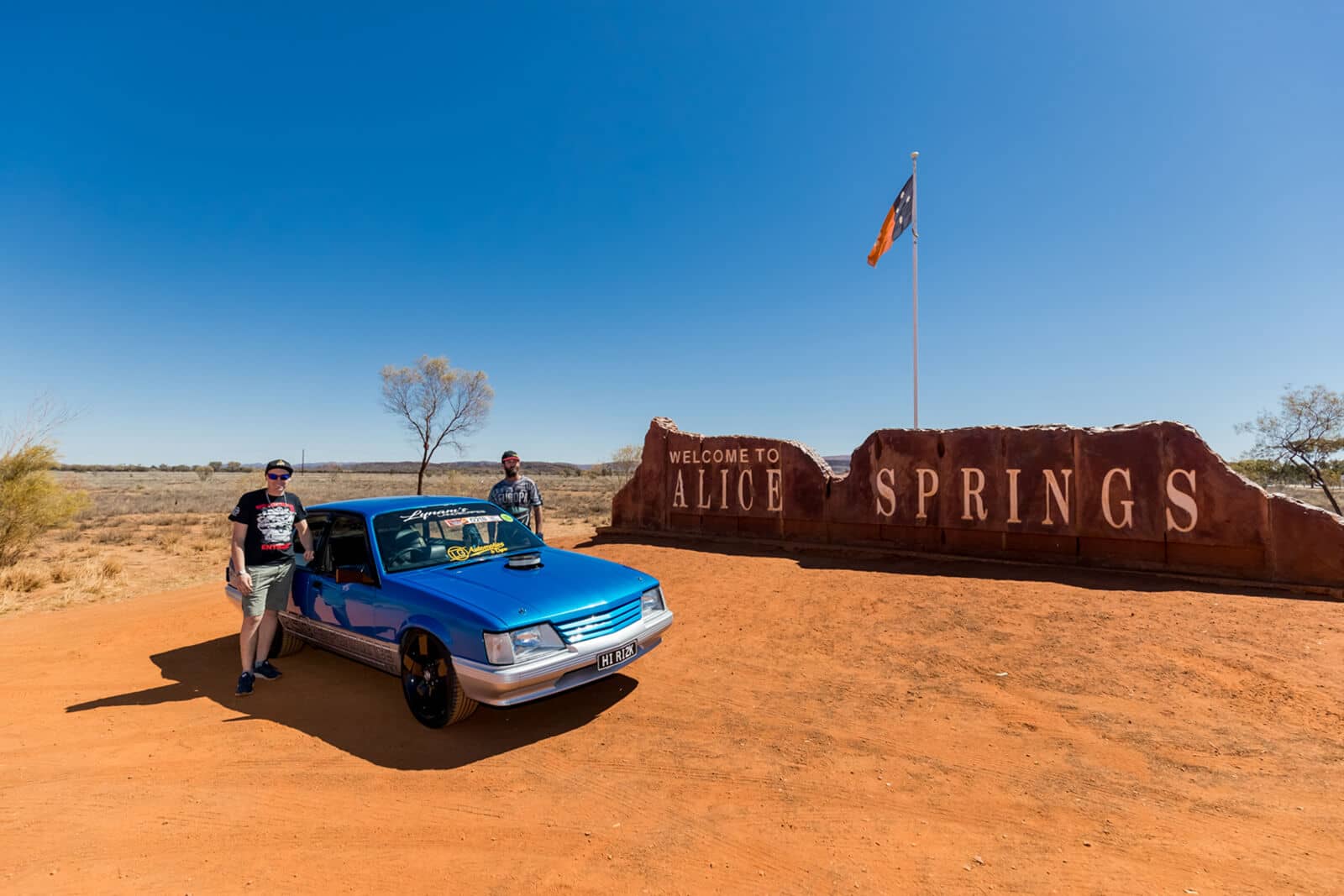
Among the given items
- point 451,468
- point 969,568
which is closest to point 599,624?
point 969,568

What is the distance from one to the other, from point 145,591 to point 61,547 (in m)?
7.10

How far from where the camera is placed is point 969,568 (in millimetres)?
9375

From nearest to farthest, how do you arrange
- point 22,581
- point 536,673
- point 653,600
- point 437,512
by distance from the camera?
1. point 536,673
2. point 653,600
3. point 437,512
4. point 22,581

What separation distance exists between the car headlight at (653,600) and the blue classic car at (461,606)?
1 centimetres

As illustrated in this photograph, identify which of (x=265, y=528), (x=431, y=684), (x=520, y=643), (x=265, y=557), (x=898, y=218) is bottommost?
(x=431, y=684)

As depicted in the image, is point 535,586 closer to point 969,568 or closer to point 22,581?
point 969,568

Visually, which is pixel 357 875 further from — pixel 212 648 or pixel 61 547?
pixel 61 547

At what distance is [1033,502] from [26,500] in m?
18.6

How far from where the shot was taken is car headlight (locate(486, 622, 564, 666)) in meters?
4.05

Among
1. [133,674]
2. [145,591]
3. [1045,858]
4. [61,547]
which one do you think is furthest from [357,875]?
[61,547]

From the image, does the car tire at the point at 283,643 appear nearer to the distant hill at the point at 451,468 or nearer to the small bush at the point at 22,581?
the small bush at the point at 22,581

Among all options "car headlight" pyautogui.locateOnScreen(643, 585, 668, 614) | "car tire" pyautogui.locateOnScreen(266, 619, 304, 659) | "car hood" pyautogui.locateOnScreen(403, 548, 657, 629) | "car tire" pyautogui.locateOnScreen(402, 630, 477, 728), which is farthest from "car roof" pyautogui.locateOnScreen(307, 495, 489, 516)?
"car headlight" pyautogui.locateOnScreen(643, 585, 668, 614)

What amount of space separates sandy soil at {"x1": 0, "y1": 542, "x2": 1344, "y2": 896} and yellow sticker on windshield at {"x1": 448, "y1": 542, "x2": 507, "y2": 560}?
128 centimetres

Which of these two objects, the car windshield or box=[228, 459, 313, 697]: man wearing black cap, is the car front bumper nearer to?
the car windshield
